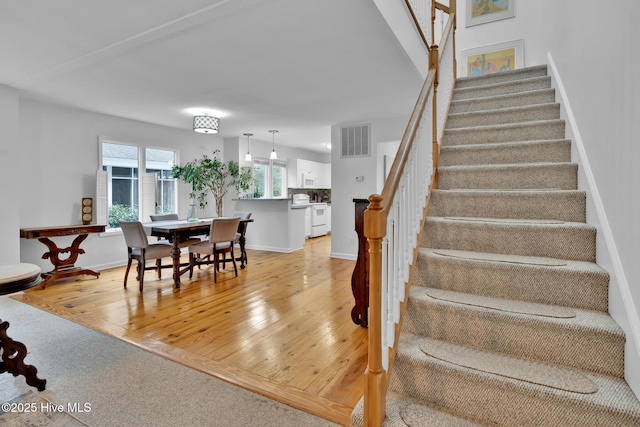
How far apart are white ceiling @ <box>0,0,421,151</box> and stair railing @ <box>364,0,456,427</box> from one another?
38.6 inches

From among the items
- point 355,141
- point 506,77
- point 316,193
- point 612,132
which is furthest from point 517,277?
point 316,193

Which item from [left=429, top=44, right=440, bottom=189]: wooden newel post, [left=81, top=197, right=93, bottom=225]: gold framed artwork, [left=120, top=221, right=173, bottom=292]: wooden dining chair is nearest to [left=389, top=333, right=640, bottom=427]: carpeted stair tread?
[left=429, top=44, right=440, bottom=189]: wooden newel post

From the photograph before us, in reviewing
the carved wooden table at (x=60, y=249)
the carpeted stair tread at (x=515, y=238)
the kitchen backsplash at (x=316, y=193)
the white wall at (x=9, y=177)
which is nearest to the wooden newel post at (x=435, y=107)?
the carpeted stair tread at (x=515, y=238)

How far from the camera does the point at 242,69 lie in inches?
135

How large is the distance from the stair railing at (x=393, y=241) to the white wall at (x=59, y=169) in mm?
4678

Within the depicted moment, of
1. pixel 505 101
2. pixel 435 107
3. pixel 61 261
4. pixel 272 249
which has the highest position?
pixel 505 101

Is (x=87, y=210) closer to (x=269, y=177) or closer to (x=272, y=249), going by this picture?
(x=272, y=249)

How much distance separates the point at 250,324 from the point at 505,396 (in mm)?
2170

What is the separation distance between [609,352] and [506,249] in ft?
2.32

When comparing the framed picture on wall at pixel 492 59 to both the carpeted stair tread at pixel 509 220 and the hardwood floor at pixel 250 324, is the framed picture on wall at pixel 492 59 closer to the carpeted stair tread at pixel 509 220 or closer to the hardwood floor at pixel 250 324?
the carpeted stair tread at pixel 509 220

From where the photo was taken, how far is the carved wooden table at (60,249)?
13.7ft

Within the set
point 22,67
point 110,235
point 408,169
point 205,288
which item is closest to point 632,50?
point 408,169

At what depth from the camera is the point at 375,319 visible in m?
1.30

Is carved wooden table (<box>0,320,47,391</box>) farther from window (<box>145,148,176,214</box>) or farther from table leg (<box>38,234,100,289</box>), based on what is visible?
window (<box>145,148,176,214</box>)
